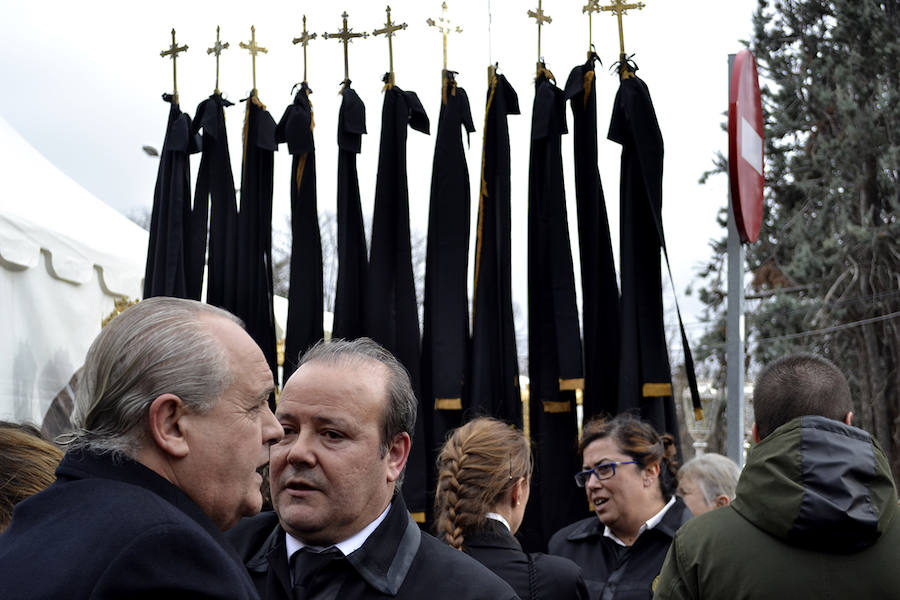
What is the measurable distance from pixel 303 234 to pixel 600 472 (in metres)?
1.54

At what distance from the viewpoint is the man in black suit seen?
6.57 feet

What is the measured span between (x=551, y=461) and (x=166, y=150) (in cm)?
210

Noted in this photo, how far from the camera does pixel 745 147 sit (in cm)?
315

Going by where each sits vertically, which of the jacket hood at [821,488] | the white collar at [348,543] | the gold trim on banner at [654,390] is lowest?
the white collar at [348,543]

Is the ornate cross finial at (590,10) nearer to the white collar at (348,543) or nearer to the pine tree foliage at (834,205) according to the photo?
the white collar at (348,543)

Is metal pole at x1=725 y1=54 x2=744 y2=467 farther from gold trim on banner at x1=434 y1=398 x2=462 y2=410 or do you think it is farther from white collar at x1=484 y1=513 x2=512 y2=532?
gold trim on banner at x1=434 y1=398 x2=462 y2=410

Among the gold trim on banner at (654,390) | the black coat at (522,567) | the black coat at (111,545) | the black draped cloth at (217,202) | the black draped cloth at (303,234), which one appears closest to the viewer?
the black coat at (111,545)

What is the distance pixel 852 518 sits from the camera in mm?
2049

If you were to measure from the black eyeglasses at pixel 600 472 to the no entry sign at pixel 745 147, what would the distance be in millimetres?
886

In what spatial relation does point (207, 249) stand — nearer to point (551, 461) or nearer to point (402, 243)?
point (402, 243)

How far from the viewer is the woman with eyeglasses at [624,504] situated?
3396 millimetres

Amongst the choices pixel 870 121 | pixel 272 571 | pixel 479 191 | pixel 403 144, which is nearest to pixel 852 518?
pixel 272 571

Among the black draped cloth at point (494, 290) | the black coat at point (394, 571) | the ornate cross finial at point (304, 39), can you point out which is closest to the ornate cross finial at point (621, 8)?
the black draped cloth at point (494, 290)

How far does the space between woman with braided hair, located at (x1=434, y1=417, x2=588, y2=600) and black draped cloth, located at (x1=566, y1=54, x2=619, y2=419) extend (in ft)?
3.15
